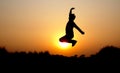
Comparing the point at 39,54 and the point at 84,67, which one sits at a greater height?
the point at 39,54

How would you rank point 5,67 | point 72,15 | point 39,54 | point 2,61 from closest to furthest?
point 72,15, point 5,67, point 2,61, point 39,54

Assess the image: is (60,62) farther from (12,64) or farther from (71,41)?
(71,41)

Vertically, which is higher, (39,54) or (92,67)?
(39,54)

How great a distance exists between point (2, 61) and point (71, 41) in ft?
27.1

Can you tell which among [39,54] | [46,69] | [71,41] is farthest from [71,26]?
[39,54]

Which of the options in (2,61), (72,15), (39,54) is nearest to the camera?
(72,15)

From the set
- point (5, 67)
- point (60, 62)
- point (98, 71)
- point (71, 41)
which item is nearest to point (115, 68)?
point (98, 71)

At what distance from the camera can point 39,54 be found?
33562mm

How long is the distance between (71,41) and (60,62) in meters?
6.87

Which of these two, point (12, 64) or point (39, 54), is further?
→ point (39, 54)

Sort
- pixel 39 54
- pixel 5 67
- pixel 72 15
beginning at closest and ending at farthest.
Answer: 1. pixel 72 15
2. pixel 5 67
3. pixel 39 54

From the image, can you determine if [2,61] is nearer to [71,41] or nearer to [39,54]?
[39,54]

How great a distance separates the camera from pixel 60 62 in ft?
97.0

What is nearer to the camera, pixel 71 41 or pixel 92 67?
pixel 71 41
